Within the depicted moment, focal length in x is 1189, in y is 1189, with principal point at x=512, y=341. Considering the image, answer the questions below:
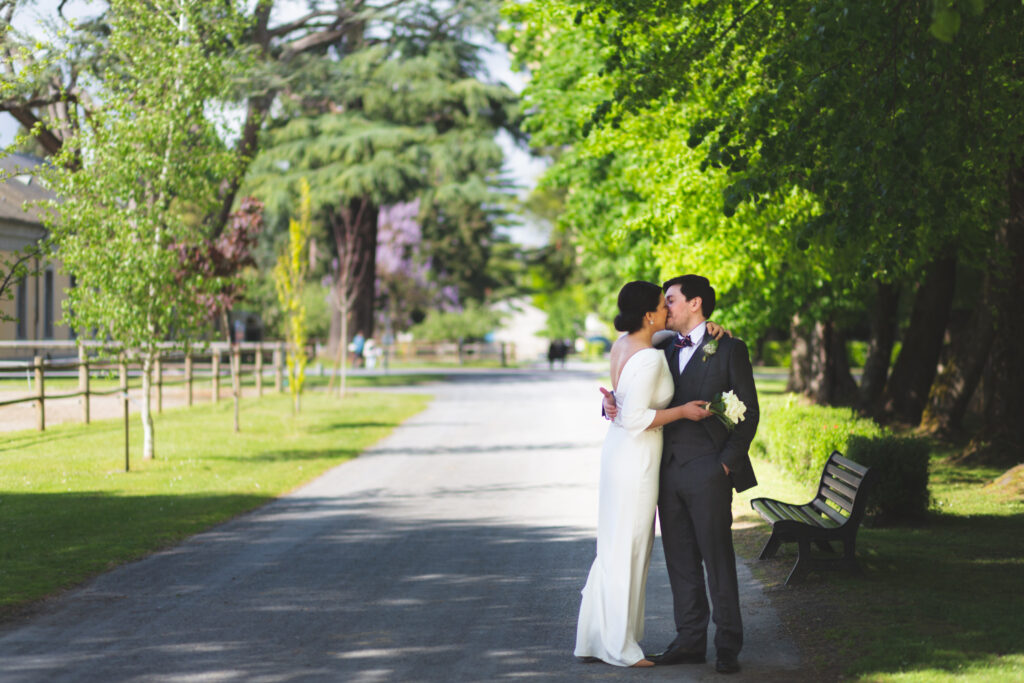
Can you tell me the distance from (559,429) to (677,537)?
1689 centimetres

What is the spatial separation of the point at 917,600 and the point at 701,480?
2.48 m

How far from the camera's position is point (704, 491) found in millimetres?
6418

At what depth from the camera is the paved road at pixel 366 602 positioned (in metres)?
6.32

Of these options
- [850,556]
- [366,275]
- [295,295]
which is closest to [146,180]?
[295,295]

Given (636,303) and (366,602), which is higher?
(636,303)

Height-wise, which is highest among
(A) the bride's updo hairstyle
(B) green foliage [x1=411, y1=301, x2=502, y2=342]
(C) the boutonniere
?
(B) green foliage [x1=411, y1=301, x2=502, y2=342]

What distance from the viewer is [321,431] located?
73.7 feet

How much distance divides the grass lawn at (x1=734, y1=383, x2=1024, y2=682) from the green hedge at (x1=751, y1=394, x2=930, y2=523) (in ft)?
0.94

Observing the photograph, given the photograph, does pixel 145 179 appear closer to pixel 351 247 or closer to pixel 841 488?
pixel 841 488

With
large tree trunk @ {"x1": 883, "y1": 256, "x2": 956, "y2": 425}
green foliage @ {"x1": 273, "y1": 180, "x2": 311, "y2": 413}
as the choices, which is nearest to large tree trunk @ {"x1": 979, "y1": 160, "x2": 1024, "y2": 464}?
large tree trunk @ {"x1": 883, "y1": 256, "x2": 956, "y2": 425}

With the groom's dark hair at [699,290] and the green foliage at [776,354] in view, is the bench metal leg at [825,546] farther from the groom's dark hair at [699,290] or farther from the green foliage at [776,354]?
the green foliage at [776,354]

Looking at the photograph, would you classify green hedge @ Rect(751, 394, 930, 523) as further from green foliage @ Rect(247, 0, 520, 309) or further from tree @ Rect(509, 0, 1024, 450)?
green foliage @ Rect(247, 0, 520, 309)

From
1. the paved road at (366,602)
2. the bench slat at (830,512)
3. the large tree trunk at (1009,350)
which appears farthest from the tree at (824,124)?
the paved road at (366,602)

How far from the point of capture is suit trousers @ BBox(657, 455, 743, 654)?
21.0 feet
